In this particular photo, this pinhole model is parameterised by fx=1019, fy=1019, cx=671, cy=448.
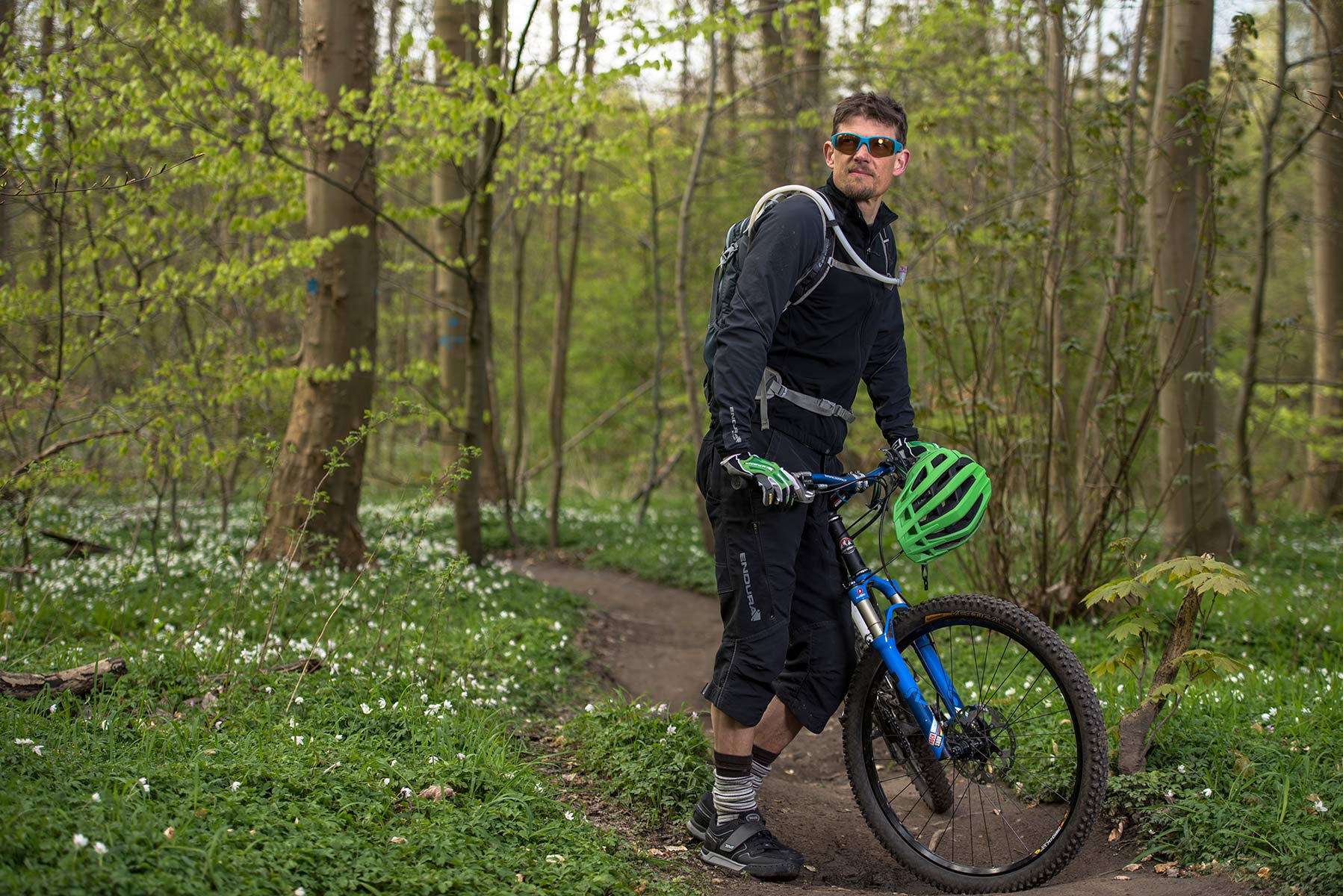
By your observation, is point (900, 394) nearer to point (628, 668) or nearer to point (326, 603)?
point (628, 668)

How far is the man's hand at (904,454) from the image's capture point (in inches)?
144

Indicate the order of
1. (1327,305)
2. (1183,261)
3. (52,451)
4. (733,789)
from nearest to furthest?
(733,789) → (52,451) → (1183,261) → (1327,305)

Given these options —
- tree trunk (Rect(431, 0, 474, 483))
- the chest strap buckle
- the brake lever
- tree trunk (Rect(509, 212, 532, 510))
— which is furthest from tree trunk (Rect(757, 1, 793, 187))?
the brake lever

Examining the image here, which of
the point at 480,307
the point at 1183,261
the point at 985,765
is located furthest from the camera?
the point at 480,307

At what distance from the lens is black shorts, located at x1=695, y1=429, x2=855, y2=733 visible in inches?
133

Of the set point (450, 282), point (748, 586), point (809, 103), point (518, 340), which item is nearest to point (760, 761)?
point (748, 586)

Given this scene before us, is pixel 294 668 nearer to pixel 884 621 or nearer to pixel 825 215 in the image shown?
pixel 884 621

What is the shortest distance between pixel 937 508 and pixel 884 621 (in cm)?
47

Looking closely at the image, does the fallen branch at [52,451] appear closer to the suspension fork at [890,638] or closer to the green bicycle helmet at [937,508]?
the suspension fork at [890,638]

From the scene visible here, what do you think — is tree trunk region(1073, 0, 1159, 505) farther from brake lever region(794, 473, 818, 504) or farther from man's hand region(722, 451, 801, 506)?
man's hand region(722, 451, 801, 506)

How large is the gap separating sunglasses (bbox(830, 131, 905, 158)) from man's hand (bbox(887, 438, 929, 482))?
1.02 meters

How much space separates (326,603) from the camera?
6.62 m

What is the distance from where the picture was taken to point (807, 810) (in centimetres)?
416

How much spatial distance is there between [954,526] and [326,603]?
461 cm
